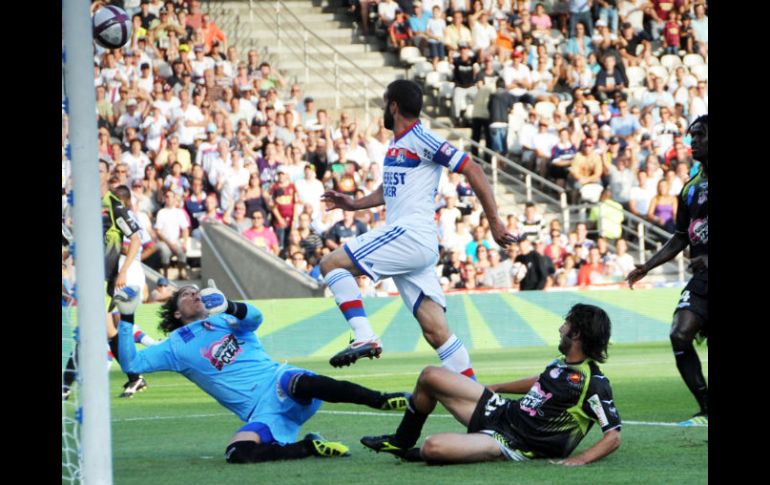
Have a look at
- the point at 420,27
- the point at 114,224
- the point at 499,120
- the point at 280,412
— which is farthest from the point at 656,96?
the point at 280,412

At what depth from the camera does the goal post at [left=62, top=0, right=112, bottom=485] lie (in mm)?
6016

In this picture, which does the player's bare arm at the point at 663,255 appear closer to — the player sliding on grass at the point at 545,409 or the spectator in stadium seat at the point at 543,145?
the player sliding on grass at the point at 545,409

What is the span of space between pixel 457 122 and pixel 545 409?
1853 cm

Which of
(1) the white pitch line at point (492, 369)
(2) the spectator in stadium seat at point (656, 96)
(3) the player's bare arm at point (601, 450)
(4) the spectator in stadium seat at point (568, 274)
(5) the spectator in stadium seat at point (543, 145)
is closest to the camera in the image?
(3) the player's bare arm at point (601, 450)

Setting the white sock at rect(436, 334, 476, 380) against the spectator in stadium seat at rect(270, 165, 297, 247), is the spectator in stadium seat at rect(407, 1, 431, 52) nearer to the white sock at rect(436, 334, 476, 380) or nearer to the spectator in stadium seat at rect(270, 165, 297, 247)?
the spectator in stadium seat at rect(270, 165, 297, 247)

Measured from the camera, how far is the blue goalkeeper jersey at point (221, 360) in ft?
26.8

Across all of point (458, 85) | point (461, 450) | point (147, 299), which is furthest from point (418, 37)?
point (461, 450)

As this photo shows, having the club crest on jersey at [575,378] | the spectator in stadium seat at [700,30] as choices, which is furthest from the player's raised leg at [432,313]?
the spectator in stadium seat at [700,30]

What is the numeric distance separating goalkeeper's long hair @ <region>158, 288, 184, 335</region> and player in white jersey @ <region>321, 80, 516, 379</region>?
102cm

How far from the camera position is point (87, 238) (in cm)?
602

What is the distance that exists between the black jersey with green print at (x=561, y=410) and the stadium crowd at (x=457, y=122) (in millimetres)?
12303

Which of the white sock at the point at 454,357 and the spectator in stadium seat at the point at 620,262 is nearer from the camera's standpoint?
the white sock at the point at 454,357
